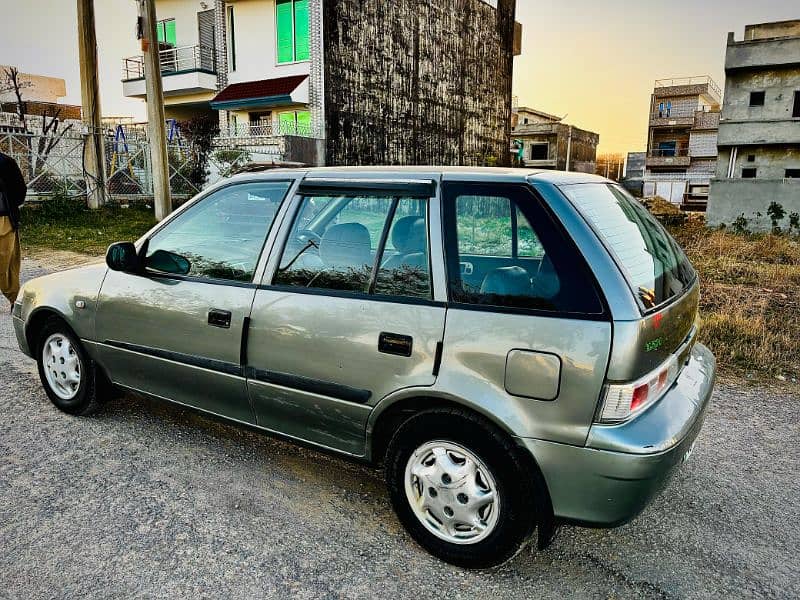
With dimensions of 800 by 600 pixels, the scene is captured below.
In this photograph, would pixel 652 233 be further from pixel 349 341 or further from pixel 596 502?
pixel 349 341

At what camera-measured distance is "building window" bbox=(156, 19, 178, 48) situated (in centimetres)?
2666

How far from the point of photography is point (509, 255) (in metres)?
2.74

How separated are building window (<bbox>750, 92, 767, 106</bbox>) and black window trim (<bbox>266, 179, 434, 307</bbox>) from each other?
3482cm

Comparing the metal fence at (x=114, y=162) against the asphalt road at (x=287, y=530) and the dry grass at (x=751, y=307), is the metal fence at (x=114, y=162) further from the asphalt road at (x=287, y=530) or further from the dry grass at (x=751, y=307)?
the asphalt road at (x=287, y=530)

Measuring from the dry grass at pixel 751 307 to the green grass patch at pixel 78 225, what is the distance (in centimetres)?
1070

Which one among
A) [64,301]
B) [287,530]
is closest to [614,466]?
[287,530]

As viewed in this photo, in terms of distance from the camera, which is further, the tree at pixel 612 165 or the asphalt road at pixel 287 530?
the tree at pixel 612 165

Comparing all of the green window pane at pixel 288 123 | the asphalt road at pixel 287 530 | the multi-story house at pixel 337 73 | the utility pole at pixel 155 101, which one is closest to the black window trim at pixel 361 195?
the asphalt road at pixel 287 530

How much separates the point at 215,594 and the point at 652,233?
258cm

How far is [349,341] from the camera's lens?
108 inches

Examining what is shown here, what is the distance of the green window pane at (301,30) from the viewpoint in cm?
2230

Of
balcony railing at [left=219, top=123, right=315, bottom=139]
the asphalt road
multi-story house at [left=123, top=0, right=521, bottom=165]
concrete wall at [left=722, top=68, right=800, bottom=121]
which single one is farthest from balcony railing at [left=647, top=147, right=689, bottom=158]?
the asphalt road

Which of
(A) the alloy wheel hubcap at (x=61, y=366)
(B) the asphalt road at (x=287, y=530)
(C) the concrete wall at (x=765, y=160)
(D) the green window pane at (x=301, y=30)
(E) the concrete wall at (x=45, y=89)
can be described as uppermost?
(E) the concrete wall at (x=45, y=89)

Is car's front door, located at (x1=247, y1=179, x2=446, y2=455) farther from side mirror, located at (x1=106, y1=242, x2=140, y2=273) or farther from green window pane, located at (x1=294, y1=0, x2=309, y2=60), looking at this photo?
green window pane, located at (x1=294, y1=0, x2=309, y2=60)
